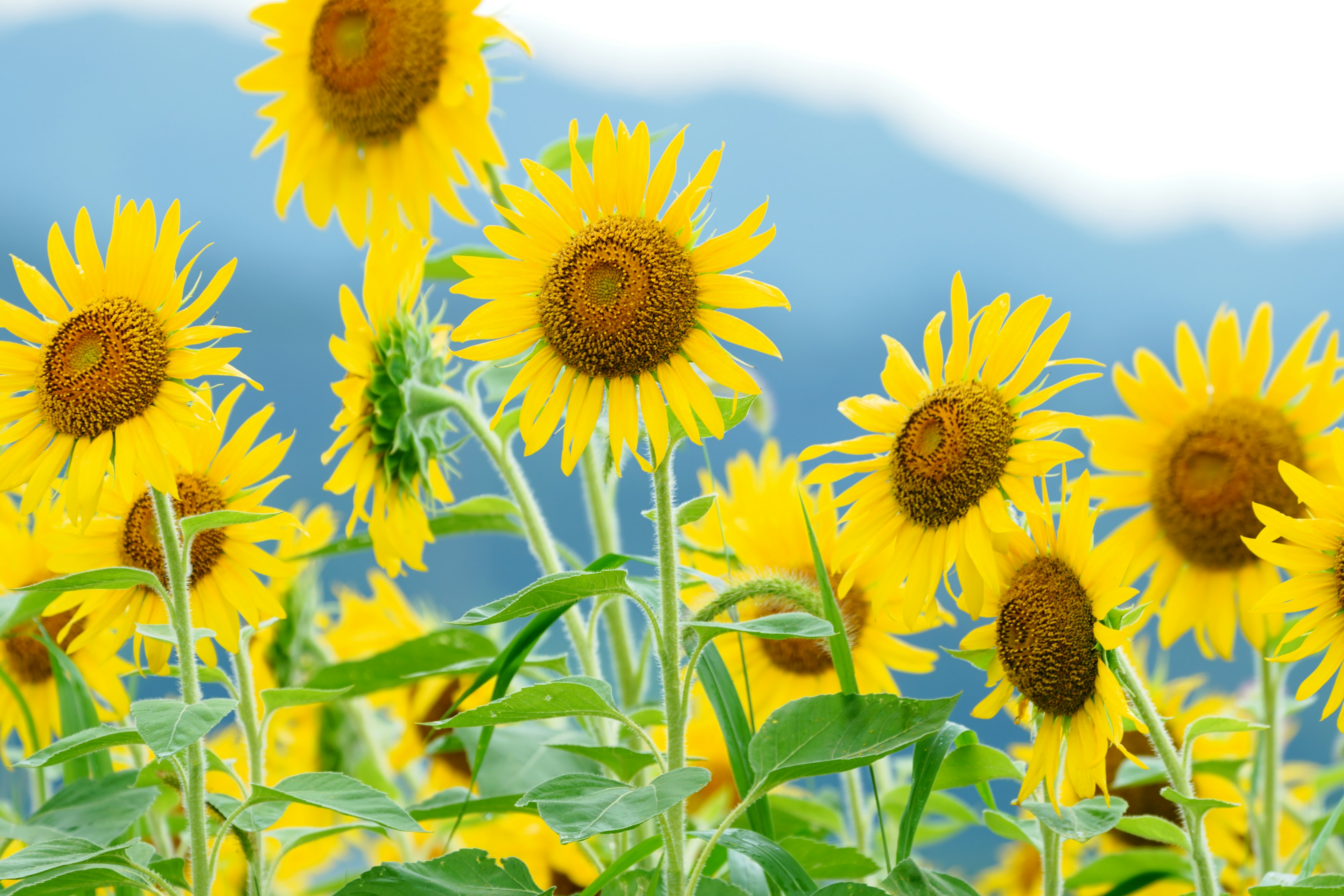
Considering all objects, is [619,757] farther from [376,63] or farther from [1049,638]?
[376,63]

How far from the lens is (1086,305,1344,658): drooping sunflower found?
996 millimetres

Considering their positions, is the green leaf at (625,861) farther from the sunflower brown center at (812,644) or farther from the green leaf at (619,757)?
the sunflower brown center at (812,644)

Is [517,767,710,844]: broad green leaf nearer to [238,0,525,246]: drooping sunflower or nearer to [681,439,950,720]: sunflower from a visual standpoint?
[681,439,950,720]: sunflower

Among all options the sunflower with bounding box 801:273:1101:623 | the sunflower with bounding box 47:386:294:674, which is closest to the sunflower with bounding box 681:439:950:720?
the sunflower with bounding box 801:273:1101:623

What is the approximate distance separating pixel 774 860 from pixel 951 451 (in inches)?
10.5

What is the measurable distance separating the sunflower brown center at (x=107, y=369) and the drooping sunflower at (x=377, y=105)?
360 millimetres

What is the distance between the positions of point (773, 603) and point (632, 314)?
12.5 inches

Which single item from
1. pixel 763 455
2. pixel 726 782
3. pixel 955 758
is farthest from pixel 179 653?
pixel 726 782

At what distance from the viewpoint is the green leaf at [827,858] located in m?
0.77

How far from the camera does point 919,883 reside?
0.64 m

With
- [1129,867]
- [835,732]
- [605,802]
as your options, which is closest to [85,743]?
[605,802]

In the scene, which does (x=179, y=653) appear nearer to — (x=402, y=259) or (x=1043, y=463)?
(x=402, y=259)

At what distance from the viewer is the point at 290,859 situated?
146cm

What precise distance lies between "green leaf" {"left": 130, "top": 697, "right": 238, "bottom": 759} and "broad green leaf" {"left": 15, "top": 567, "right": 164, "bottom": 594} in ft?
0.24
